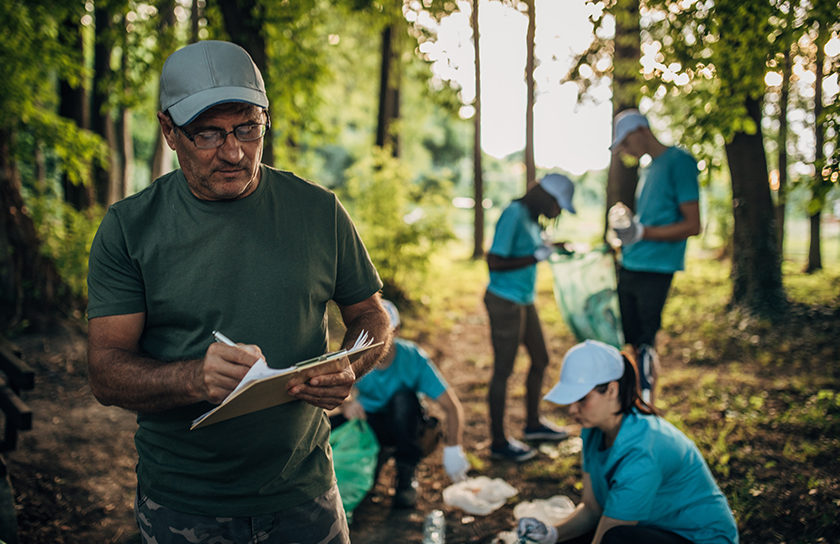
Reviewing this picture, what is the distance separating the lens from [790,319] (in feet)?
21.2

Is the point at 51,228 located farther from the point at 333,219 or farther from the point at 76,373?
the point at 333,219

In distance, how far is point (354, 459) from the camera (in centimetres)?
350

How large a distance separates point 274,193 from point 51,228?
271 inches

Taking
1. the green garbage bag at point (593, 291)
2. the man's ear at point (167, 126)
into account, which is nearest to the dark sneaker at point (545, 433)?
the green garbage bag at point (593, 291)

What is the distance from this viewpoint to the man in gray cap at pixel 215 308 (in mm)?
1505

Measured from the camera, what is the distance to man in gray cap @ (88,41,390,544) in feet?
4.94

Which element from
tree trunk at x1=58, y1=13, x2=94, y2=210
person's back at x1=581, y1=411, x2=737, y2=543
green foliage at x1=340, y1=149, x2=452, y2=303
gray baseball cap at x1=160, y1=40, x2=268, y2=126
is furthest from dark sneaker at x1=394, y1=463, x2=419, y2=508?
tree trunk at x1=58, y1=13, x2=94, y2=210

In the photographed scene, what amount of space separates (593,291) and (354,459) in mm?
2186

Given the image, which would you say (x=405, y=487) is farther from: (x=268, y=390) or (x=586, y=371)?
(x=268, y=390)

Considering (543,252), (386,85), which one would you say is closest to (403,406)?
(543,252)

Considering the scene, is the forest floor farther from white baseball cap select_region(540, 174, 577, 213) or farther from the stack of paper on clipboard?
the stack of paper on clipboard

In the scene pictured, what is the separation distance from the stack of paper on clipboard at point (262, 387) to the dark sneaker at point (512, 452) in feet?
10.2

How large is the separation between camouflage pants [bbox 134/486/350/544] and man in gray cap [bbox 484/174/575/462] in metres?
2.72

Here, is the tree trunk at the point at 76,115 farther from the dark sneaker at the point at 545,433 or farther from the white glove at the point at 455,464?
the white glove at the point at 455,464
